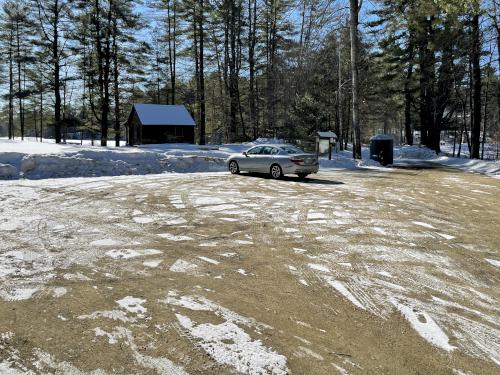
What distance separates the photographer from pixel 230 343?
3129 millimetres

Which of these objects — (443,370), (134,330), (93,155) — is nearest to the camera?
(443,370)

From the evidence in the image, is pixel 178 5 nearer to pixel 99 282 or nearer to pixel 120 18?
pixel 120 18

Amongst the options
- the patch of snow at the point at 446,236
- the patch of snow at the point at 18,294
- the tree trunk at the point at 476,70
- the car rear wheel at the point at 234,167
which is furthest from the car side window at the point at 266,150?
the tree trunk at the point at 476,70

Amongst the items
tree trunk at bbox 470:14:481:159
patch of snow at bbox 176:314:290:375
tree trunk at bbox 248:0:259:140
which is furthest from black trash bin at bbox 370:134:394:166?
patch of snow at bbox 176:314:290:375

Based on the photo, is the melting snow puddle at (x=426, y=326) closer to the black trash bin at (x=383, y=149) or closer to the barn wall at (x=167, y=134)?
the black trash bin at (x=383, y=149)

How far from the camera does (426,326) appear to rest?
3.46m

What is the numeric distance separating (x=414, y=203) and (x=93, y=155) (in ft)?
45.8

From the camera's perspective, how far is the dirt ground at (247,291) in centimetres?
296

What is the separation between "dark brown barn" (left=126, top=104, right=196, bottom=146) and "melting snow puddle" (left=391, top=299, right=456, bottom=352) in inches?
1322

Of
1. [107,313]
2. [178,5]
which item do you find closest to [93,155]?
[107,313]

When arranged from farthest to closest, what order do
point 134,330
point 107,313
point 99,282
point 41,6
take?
1. point 41,6
2. point 99,282
3. point 107,313
4. point 134,330

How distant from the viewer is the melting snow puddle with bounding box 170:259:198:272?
15.9 ft

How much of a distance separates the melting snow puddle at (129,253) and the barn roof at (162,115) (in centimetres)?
3120

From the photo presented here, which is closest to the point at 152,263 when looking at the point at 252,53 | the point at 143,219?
the point at 143,219
